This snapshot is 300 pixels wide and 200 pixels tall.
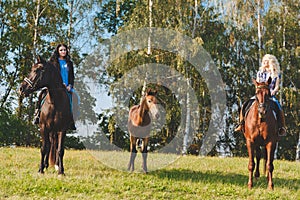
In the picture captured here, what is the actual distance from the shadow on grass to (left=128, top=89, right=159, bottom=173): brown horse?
687 mm

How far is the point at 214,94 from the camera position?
25.8 metres

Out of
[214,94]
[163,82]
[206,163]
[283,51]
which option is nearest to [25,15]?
[163,82]

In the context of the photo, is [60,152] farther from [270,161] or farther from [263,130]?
[270,161]

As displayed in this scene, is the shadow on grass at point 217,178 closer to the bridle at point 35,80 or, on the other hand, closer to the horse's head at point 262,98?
the horse's head at point 262,98

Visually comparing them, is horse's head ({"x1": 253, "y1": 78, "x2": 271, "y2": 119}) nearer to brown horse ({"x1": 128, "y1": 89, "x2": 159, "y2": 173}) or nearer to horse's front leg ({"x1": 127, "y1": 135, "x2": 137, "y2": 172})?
brown horse ({"x1": 128, "y1": 89, "x2": 159, "y2": 173})

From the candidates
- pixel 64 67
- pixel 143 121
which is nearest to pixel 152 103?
pixel 143 121

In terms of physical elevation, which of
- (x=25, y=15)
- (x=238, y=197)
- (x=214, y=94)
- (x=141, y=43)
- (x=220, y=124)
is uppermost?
(x=25, y=15)

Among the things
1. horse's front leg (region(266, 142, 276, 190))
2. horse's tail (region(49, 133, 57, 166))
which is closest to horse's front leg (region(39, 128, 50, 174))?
horse's tail (region(49, 133, 57, 166))

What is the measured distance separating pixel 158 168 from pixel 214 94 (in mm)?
15750

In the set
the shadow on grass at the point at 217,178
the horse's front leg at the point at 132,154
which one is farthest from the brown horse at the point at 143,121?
the shadow on grass at the point at 217,178

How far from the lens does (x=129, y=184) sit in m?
8.12

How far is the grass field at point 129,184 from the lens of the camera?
7391 millimetres

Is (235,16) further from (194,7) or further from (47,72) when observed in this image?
(47,72)

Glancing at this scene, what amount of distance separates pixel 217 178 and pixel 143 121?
2188 millimetres
